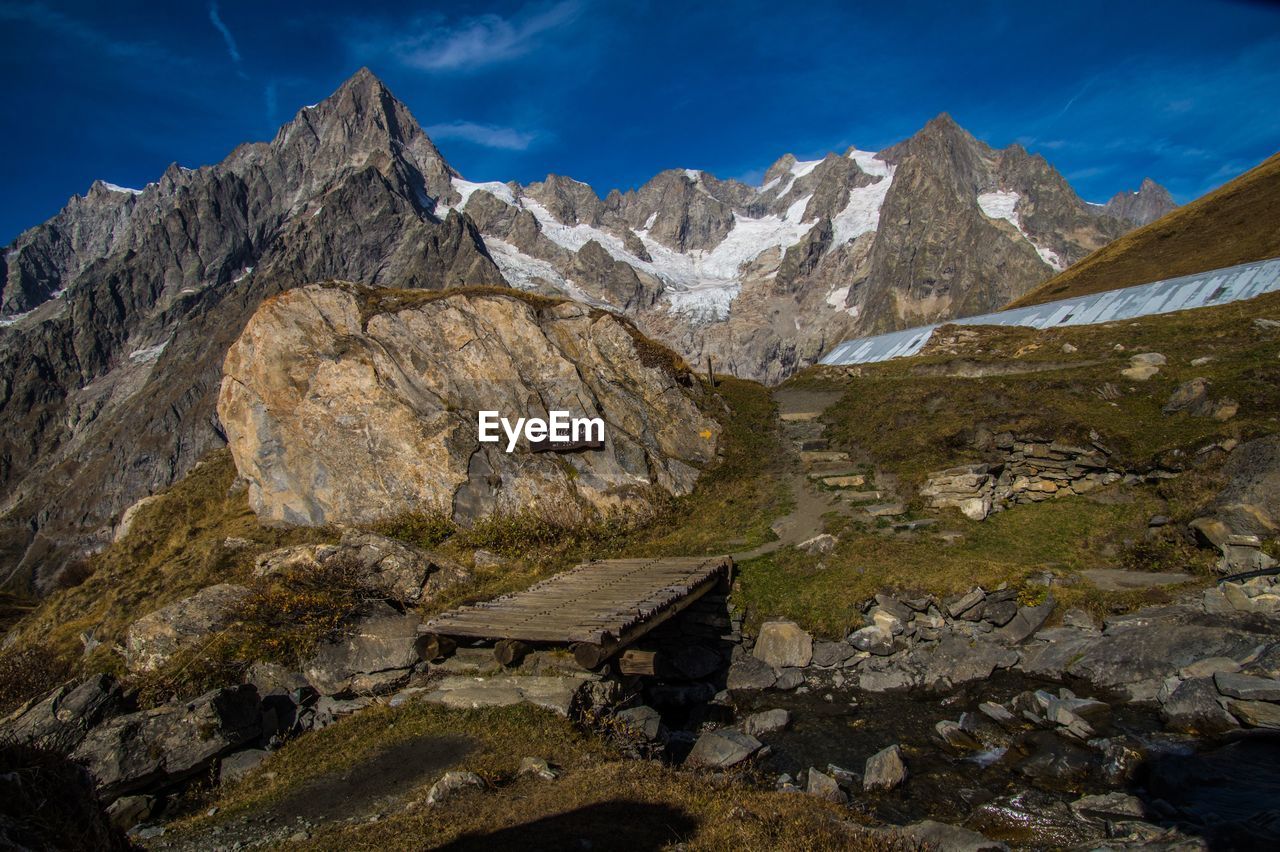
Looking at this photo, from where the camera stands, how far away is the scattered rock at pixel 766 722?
15165 millimetres

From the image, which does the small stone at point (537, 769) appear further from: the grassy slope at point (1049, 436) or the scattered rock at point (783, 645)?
the grassy slope at point (1049, 436)

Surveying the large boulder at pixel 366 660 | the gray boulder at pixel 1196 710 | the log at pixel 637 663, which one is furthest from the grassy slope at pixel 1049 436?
the large boulder at pixel 366 660

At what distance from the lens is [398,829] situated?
8.49 metres

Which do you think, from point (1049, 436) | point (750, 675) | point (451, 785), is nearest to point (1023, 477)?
point (1049, 436)

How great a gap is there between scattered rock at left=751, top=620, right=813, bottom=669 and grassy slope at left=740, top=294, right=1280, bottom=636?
598 millimetres

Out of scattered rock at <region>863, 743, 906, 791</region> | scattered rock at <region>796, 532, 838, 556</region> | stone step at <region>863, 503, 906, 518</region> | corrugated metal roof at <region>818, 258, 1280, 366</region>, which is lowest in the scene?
scattered rock at <region>863, 743, 906, 791</region>

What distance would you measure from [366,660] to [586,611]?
5505 mm

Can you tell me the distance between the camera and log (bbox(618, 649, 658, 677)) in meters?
15.1

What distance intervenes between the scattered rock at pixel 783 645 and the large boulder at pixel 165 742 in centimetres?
1294

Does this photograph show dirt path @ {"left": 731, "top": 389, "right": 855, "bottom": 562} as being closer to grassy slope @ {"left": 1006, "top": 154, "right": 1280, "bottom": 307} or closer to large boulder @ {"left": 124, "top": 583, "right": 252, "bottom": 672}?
large boulder @ {"left": 124, "top": 583, "right": 252, "bottom": 672}

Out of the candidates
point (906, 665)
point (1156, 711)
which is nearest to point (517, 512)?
point (906, 665)

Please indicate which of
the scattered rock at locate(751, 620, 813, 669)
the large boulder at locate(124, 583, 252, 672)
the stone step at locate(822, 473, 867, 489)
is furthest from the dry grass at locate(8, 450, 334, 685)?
the stone step at locate(822, 473, 867, 489)

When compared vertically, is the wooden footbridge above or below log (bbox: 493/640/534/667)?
above

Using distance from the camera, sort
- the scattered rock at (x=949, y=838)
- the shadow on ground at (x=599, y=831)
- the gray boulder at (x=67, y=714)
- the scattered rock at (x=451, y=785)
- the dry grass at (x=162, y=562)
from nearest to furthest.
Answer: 1. the shadow on ground at (x=599, y=831)
2. the scattered rock at (x=949, y=838)
3. the scattered rock at (x=451, y=785)
4. the gray boulder at (x=67, y=714)
5. the dry grass at (x=162, y=562)
